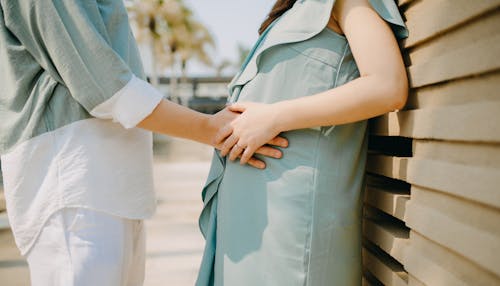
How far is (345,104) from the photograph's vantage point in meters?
1.18

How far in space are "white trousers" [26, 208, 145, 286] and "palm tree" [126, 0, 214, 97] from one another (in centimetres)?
1938

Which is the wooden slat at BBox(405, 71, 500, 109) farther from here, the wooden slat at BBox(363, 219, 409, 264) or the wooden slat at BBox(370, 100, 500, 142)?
the wooden slat at BBox(363, 219, 409, 264)

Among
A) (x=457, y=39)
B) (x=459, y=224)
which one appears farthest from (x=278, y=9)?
(x=459, y=224)

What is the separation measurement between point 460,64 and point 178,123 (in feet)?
2.46

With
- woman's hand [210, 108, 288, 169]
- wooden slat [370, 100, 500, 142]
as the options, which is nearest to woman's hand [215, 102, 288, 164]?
woman's hand [210, 108, 288, 169]

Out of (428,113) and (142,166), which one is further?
(142,166)

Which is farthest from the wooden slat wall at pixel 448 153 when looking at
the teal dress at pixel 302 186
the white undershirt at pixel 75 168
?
the white undershirt at pixel 75 168

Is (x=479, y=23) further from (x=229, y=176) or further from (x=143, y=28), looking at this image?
(x=143, y=28)

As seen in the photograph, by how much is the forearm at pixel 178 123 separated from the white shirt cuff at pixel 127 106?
40mm

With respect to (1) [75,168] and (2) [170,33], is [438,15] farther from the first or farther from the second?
(2) [170,33]

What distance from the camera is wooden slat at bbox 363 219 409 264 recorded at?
1.28 m

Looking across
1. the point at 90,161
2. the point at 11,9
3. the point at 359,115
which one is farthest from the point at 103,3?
the point at 359,115

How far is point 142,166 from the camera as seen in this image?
54.1 inches

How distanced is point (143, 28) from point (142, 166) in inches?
911
